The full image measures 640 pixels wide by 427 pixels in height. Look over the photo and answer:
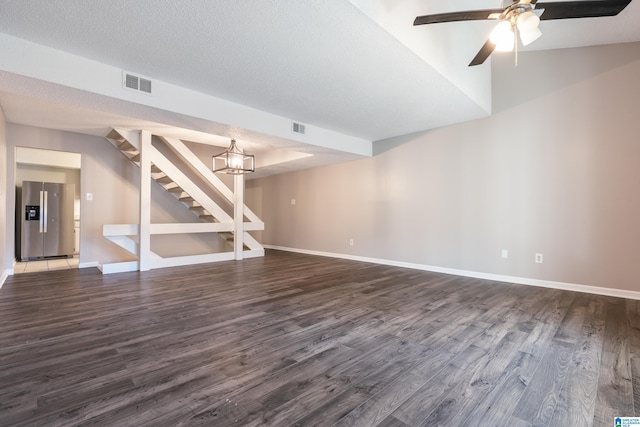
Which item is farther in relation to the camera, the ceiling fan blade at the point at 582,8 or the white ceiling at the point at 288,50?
the white ceiling at the point at 288,50

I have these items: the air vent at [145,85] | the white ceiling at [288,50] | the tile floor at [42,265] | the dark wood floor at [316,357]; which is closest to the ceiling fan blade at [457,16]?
the white ceiling at [288,50]

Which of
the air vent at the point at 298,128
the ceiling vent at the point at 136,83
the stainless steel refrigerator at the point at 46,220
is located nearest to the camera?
the ceiling vent at the point at 136,83

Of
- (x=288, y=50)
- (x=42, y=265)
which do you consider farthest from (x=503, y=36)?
(x=42, y=265)

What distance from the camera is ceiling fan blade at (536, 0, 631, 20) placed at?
6.12 feet

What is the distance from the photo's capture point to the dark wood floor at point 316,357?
140cm

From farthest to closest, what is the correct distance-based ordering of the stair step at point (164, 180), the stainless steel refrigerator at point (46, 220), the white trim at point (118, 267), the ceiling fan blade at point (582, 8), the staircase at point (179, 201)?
the stainless steel refrigerator at point (46, 220)
the stair step at point (164, 180)
the staircase at point (179, 201)
the white trim at point (118, 267)
the ceiling fan blade at point (582, 8)

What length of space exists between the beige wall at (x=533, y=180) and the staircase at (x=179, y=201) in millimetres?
3201

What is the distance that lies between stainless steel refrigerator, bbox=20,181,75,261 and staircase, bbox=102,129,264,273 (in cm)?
223

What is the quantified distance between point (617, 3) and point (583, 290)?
10.6 feet

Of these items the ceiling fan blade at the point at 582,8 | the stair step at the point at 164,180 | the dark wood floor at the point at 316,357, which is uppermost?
the ceiling fan blade at the point at 582,8

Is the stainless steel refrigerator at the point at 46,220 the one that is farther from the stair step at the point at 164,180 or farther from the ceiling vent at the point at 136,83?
the ceiling vent at the point at 136,83

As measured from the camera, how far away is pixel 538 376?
1719 mm

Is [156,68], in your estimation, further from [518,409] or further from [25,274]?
[25,274]

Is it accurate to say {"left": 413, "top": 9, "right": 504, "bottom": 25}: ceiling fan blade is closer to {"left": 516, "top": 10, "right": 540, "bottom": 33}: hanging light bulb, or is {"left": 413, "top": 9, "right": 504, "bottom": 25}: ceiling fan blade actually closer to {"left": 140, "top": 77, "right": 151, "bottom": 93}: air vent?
{"left": 516, "top": 10, "right": 540, "bottom": 33}: hanging light bulb
